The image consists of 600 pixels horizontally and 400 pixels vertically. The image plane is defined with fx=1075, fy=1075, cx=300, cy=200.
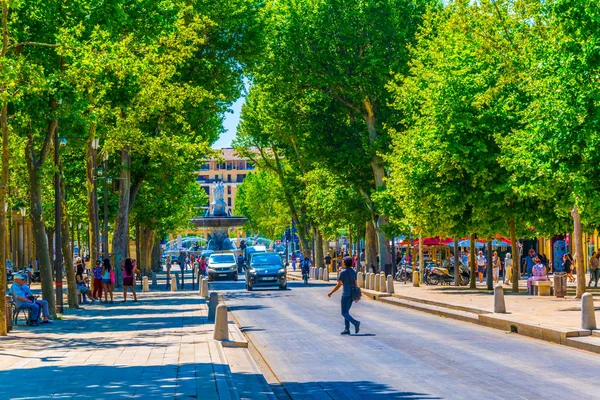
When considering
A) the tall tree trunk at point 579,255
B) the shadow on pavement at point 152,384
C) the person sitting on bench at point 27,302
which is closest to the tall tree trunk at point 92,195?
the person sitting on bench at point 27,302

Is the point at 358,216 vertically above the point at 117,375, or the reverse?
the point at 358,216

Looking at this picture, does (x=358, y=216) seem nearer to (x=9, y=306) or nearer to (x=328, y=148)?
(x=328, y=148)

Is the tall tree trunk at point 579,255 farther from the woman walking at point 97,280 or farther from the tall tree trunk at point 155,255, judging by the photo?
the tall tree trunk at point 155,255

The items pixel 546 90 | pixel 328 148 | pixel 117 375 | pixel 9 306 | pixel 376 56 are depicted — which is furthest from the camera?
pixel 328 148

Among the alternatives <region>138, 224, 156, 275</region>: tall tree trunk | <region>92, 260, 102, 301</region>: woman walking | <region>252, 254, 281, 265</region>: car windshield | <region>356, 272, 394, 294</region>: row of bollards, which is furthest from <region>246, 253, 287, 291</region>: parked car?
<region>138, 224, 156, 275</region>: tall tree trunk

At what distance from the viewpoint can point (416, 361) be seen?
17219 millimetres

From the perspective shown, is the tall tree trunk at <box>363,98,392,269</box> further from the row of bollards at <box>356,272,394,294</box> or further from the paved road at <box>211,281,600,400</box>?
the paved road at <box>211,281,600,400</box>

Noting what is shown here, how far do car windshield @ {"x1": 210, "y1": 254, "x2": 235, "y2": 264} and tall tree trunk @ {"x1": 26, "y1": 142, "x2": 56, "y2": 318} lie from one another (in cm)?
3864

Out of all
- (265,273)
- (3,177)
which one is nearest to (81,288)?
(265,273)

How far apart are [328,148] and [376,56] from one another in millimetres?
6290

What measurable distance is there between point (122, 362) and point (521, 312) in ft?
47.3

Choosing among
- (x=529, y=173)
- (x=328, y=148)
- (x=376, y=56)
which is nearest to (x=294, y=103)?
(x=328, y=148)

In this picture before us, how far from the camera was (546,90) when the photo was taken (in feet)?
90.0

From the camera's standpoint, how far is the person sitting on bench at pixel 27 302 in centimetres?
2638
